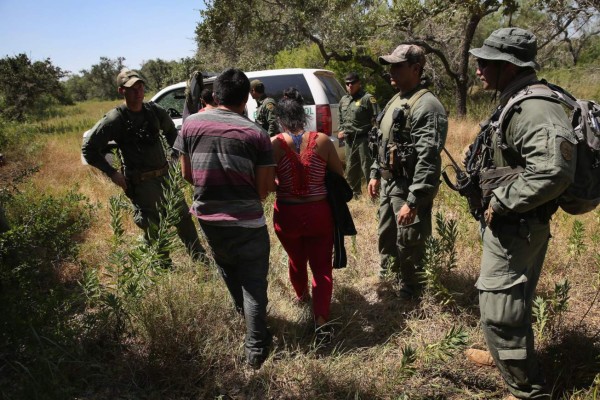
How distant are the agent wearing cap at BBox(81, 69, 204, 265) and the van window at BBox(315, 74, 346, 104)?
3.44 m

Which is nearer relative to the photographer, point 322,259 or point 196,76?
point 322,259

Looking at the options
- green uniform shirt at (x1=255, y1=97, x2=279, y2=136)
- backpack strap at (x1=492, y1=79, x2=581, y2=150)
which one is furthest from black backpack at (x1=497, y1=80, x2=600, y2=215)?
green uniform shirt at (x1=255, y1=97, x2=279, y2=136)

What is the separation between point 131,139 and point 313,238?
1.85 m

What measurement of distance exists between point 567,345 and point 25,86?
21.4 meters

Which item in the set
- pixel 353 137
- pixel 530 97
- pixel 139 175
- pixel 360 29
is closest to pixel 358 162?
pixel 353 137

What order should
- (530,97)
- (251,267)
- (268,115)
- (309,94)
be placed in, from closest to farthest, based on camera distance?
1. (530,97)
2. (251,267)
3. (268,115)
4. (309,94)

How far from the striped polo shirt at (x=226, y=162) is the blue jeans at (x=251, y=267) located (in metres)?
0.07

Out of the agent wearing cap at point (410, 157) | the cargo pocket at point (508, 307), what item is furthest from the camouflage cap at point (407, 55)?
the cargo pocket at point (508, 307)

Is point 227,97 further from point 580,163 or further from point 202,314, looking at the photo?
point 580,163

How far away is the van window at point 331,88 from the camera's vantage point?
6.61 metres

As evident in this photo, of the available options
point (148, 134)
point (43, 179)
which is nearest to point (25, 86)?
point (43, 179)

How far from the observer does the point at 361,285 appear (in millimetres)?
3541

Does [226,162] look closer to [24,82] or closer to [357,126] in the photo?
[357,126]

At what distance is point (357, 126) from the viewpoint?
5.77 m
